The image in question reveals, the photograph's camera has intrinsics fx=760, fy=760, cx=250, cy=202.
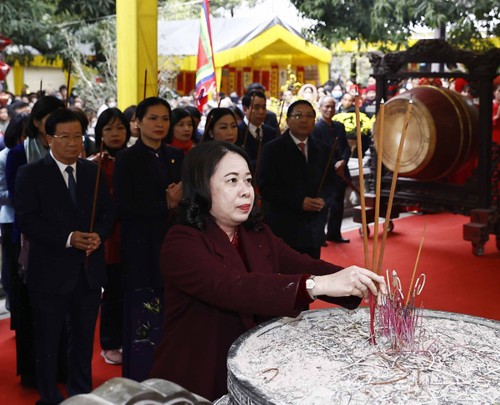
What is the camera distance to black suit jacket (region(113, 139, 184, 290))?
2938mm

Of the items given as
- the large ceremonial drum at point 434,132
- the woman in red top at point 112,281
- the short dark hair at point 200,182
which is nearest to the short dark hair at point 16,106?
the large ceremonial drum at point 434,132

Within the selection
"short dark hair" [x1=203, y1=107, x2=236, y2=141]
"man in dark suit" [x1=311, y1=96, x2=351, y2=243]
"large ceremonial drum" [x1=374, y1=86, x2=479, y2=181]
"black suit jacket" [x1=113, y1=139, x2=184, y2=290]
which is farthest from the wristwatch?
"large ceremonial drum" [x1=374, y1=86, x2=479, y2=181]

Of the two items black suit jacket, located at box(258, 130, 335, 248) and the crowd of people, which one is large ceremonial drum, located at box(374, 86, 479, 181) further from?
black suit jacket, located at box(258, 130, 335, 248)

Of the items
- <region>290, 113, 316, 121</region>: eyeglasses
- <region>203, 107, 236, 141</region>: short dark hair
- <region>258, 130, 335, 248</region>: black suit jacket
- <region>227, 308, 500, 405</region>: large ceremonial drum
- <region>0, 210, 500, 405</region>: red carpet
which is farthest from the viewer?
<region>290, 113, 316, 121</region>: eyeglasses

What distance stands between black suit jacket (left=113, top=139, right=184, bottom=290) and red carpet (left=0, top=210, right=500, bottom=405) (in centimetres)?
50

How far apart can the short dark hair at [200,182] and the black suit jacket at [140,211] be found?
4.07 feet

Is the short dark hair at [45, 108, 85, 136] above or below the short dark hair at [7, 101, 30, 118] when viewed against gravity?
below

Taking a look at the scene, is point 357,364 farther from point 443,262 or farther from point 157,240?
point 443,262

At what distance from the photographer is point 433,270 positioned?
5.04 meters

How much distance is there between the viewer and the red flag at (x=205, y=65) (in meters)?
6.46

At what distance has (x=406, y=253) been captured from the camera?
5.50 m

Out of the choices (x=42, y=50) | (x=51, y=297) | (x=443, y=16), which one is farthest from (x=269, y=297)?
(x=42, y=50)

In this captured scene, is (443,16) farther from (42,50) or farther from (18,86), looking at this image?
(18,86)

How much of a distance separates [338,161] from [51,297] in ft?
10.4
